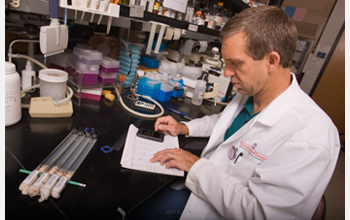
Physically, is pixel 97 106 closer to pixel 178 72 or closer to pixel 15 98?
pixel 15 98

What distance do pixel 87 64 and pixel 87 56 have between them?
0.16 ft

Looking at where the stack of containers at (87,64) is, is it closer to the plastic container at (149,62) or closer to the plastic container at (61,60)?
the plastic container at (61,60)

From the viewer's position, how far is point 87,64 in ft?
4.11

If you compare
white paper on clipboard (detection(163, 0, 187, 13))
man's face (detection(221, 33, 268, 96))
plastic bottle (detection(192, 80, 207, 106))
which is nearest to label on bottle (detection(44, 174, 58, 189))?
man's face (detection(221, 33, 268, 96))

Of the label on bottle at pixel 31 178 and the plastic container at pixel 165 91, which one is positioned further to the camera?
the plastic container at pixel 165 91

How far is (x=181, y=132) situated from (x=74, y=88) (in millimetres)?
701

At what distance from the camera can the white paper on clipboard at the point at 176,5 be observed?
5.25 ft

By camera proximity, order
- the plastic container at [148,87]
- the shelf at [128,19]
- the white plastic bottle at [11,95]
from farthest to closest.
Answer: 1. the plastic container at [148,87]
2. the shelf at [128,19]
3. the white plastic bottle at [11,95]

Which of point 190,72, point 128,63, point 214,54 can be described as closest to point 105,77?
point 128,63

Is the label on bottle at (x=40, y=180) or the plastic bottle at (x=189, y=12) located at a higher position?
the plastic bottle at (x=189, y=12)

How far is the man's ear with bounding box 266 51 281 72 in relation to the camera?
0.82 meters

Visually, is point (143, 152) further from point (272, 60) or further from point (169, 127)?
point (272, 60)

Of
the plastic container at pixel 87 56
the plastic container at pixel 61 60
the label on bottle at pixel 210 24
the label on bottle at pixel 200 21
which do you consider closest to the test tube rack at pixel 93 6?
the plastic container at pixel 87 56
